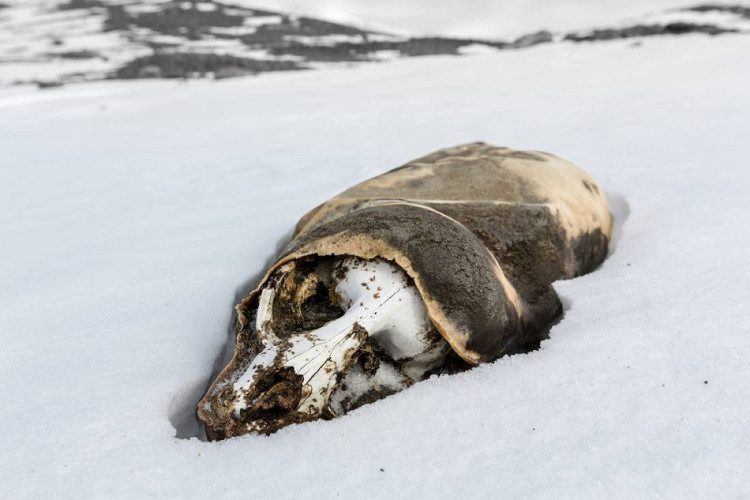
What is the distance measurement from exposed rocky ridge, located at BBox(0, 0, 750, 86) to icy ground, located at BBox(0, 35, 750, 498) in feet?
16.0

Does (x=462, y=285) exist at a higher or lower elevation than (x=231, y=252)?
higher

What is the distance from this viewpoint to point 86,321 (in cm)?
232

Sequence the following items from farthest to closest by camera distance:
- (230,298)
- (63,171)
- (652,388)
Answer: (63,171), (230,298), (652,388)

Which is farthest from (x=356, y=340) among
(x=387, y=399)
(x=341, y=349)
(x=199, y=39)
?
(x=199, y=39)

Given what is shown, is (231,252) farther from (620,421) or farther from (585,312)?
(620,421)

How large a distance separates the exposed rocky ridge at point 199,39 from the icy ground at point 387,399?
4891 mm

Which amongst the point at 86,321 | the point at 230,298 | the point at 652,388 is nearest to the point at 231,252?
the point at 230,298

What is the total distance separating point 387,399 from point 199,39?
11697mm

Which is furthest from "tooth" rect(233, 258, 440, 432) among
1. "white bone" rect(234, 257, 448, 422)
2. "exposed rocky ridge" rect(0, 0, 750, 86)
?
"exposed rocky ridge" rect(0, 0, 750, 86)

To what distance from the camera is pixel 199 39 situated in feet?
40.1

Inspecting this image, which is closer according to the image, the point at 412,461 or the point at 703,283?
the point at 412,461

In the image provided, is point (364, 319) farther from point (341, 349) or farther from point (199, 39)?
point (199, 39)

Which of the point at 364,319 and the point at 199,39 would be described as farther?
the point at 199,39

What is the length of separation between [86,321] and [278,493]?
3.88 ft
